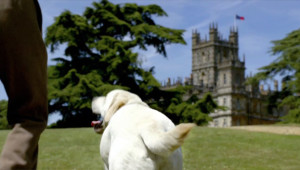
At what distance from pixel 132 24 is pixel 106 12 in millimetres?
2076

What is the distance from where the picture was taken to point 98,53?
108ft

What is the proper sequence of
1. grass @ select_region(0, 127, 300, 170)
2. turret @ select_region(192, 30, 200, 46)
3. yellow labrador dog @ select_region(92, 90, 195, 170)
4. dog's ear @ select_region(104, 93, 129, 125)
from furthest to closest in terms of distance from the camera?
turret @ select_region(192, 30, 200, 46)
grass @ select_region(0, 127, 300, 170)
dog's ear @ select_region(104, 93, 129, 125)
yellow labrador dog @ select_region(92, 90, 195, 170)

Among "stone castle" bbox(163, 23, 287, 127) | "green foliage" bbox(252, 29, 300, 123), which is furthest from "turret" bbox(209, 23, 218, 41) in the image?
"green foliage" bbox(252, 29, 300, 123)

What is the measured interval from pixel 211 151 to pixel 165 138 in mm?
9871

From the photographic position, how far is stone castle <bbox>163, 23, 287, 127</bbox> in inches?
3356

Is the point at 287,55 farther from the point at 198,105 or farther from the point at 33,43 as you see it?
the point at 33,43

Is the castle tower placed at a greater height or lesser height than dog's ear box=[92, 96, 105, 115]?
greater

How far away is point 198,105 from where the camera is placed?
31766 millimetres

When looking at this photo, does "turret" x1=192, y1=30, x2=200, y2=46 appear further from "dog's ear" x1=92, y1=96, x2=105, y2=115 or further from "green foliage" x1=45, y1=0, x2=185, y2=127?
"dog's ear" x1=92, y1=96, x2=105, y2=115

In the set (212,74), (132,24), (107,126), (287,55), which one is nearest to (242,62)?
(212,74)

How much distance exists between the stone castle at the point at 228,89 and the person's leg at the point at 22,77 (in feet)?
235

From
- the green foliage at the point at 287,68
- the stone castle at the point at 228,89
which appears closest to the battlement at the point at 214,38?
the stone castle at the point at 228,89

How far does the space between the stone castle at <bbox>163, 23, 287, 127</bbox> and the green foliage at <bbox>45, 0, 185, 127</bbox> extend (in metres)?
41.0

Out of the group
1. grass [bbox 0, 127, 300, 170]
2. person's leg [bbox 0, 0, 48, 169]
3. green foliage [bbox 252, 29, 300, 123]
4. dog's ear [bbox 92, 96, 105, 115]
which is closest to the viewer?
person's leg [bbox 0, 0, 48, 169]
